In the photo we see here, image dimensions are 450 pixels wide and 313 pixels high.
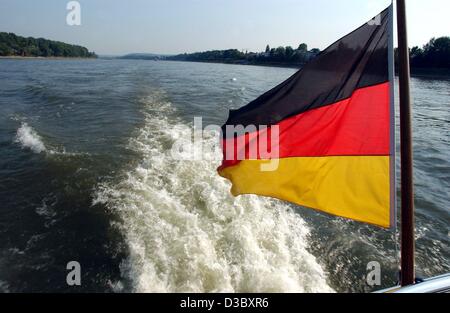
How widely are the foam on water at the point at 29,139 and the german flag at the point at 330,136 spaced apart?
887 centimetres

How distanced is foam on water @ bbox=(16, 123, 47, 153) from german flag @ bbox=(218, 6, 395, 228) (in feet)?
29.1

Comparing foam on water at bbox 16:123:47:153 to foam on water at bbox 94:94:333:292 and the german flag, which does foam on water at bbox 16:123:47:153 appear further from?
the german flag

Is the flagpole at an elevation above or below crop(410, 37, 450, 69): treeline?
below

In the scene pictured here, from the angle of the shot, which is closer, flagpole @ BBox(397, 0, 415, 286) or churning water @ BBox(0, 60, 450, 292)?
flagpole @ BBox(397, 0, 415, 286)

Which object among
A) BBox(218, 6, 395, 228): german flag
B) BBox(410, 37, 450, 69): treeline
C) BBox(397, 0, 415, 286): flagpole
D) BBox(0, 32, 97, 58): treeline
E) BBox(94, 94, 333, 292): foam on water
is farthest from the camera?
BBox(0, 32, 97, 58): treeline

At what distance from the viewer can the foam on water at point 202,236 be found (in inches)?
209

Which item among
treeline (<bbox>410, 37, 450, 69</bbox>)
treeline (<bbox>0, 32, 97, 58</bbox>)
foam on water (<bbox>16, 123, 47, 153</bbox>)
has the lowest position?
foam on water (<bbox>16, 123, 47, 153</bbox>)

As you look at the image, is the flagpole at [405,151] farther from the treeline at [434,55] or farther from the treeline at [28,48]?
the treeline at [28,48]

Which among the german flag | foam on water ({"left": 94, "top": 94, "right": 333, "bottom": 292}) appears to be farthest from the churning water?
the german flag

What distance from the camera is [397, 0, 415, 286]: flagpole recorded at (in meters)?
2.76

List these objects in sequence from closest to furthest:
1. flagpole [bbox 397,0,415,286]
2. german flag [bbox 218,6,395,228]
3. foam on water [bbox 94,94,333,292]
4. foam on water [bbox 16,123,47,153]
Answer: flagpole [bbox 397,0,415,286]
german flag [bbox 218,6,395,228]
foam on water [bbox 94,94,333,292]
foam on water [bbox 16,123,47,153]

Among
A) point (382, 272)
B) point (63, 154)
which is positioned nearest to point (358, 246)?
point (382, 272)

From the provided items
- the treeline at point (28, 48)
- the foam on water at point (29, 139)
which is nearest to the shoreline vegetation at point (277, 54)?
the treeline at point (28, 48)
